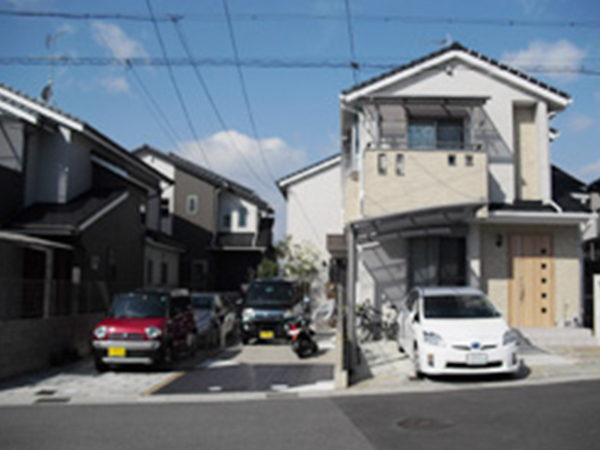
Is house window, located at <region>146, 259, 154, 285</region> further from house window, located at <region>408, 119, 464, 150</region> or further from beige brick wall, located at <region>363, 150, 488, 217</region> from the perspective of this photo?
house window, located at <region>408, 119, 464, 150</region>

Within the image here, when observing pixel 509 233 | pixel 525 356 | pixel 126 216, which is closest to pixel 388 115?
pixel 509 233

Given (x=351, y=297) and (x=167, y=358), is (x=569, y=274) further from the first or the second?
(x=167, y=358)

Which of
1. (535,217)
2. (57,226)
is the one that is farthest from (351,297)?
(57,226)

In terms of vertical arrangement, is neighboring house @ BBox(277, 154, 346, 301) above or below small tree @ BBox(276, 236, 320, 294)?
above

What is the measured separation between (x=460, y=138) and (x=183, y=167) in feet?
63.7

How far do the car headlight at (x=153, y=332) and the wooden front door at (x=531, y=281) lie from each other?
9533 mm

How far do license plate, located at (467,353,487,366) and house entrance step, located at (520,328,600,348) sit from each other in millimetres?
5107

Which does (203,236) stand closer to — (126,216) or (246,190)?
(246,190)

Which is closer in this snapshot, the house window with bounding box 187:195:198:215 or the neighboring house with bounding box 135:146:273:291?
the neighboring house with bounding box 135:146:273:291

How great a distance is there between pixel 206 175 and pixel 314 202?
637 cm

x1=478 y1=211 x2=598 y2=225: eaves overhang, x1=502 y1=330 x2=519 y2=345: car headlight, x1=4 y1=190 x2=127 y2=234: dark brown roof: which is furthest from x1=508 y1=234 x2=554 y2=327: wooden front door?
x1=4 y1=190 x2=127 y2=234: dark brown roof

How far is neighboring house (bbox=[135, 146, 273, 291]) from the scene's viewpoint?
3450 cm

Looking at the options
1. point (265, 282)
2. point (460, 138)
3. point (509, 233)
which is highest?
point (460, 138)

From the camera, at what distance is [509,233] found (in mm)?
18000
